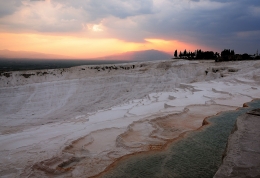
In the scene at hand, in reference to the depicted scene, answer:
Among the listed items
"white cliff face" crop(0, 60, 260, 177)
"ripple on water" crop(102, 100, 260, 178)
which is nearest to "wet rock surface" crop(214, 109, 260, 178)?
"ripple on water" crop(102, 100, 260, 178)

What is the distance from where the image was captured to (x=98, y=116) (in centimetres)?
721

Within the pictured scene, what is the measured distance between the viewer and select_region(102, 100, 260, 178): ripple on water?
2723 millimetres

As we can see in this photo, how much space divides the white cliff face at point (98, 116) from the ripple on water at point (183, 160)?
0.45 meters

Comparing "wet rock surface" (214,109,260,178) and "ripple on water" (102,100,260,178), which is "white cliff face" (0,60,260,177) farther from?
"wet rock surface" (214,109,260,178)

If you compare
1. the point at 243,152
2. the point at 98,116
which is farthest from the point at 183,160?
the point at 98,116

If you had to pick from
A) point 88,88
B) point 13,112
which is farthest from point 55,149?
point 88,88

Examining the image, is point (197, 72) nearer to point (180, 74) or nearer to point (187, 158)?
point (180, 74)

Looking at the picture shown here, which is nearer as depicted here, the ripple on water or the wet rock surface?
the wet rock surface

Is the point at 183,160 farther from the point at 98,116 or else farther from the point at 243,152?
the point at 98,116

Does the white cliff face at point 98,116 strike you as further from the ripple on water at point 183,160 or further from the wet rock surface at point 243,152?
the wet rock surface at point 243,152

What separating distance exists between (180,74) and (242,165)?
1669 cm

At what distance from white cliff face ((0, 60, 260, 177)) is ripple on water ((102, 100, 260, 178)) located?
449mm

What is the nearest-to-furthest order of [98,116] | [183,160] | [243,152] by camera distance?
[243,152]
[183,160]
[98,116]

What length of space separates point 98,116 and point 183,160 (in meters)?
4.52
